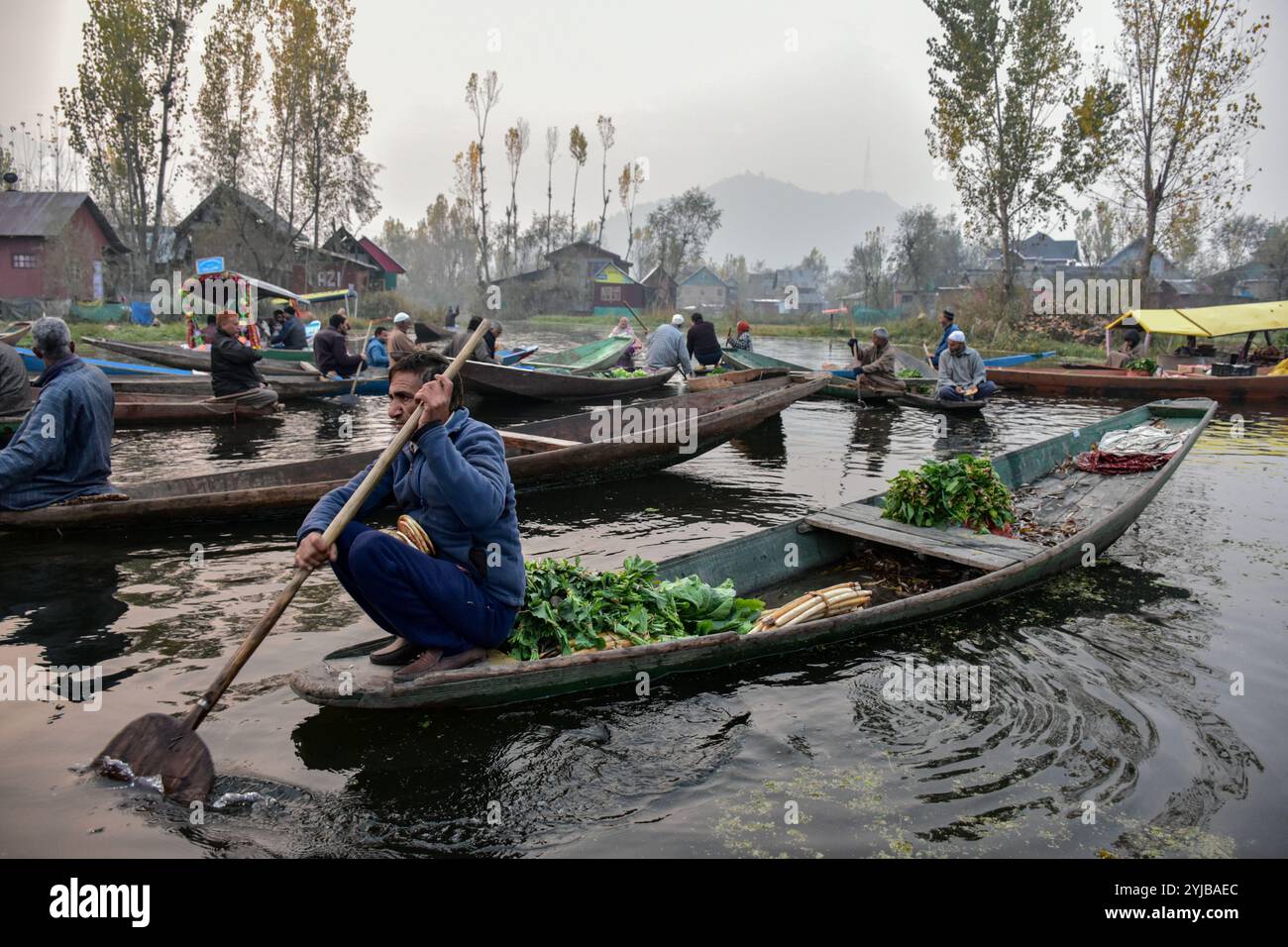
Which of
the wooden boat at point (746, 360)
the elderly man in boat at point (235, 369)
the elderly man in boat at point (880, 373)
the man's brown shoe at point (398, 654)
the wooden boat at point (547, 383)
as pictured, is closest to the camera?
the man's brown shoe at point (398, 654)

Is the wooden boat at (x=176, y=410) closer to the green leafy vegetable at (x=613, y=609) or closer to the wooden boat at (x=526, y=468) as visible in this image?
the wooden boat at (x=526, y=468)

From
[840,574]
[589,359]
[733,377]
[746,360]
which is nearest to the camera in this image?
[840,574]

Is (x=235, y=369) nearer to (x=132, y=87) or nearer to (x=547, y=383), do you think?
(x=547, y=383)

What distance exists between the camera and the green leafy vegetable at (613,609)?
4078 mm

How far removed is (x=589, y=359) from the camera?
63.0 feet

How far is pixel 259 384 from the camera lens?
461 inches

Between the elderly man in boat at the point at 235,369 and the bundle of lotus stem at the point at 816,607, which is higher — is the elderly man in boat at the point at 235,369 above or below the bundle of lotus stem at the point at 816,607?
above

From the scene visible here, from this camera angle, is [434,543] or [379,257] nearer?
[434,543]

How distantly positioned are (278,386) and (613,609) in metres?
11.2

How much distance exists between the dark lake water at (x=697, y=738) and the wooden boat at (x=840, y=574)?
0.27 m

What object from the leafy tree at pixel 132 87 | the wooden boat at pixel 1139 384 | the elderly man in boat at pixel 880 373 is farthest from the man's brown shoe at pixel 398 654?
the leafy tree at pixel 132 87

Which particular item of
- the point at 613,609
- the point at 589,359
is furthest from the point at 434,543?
the point at 589,359
